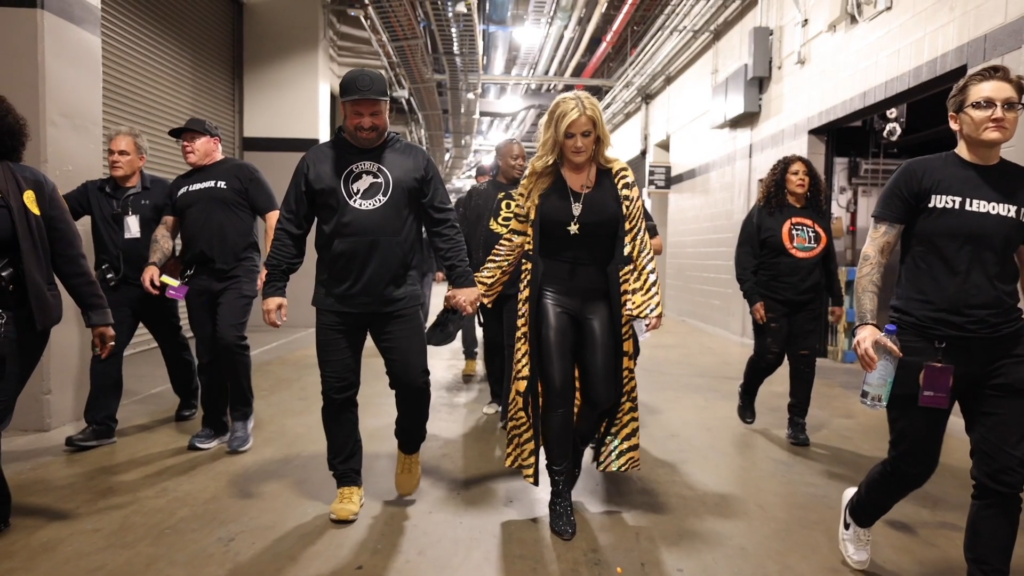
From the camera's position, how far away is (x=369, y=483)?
9.02 feet

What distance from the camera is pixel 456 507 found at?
2508 mm

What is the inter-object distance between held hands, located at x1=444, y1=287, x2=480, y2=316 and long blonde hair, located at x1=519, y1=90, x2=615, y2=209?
396mm

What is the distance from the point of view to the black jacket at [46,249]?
212 centimetres

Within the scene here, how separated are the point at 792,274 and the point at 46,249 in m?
3.33

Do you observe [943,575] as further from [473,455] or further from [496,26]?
[496,26]

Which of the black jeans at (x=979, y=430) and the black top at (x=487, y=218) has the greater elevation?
the black top at (x=487, y=218)

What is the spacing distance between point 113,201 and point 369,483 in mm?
2049

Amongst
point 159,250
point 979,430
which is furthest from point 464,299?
point 159,250

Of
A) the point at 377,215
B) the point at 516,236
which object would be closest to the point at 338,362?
the point at 377,215

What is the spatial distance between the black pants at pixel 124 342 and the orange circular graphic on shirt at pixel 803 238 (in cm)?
337

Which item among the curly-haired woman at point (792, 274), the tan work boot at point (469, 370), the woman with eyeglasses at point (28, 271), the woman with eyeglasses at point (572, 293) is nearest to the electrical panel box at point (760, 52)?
the curly-haired woman at point (792, 274)

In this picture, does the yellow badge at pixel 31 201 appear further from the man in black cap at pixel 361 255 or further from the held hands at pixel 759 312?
the held hands at pixel 759 312

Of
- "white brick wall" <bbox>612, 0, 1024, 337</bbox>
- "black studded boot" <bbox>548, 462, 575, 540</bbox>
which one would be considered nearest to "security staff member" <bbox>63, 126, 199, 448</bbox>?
"black studded boot" <bbox>548, 462, 575, 540</bbox>

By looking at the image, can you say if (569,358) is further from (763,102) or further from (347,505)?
(763,102)
